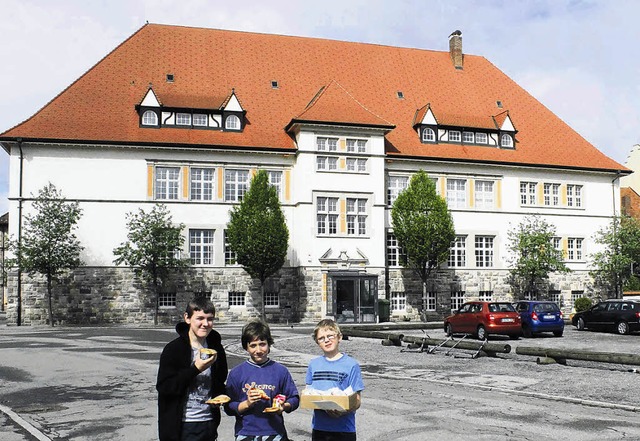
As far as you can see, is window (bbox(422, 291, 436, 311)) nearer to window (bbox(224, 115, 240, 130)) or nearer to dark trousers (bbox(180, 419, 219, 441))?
window (bbox(224, 115, 240, 130))

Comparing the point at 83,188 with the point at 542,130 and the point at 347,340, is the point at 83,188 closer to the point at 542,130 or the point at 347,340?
the point at 347,340

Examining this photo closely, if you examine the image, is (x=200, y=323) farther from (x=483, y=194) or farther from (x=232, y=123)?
(x=483, y=194)

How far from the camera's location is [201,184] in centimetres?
3866

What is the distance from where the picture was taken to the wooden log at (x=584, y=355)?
50.6 ft

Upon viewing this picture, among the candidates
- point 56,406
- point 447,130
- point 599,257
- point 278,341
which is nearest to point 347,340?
point 278,341

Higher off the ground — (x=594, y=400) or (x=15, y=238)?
(x=15, y=238)

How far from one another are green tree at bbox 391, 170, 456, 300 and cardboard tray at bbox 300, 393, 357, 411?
33852 mm

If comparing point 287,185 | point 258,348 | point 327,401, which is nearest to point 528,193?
point 287,185

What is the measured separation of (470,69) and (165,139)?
73.4ft

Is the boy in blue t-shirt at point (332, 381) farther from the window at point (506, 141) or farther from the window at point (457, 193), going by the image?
the window at point (506, 141)

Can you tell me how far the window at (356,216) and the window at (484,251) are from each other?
784 centimetres

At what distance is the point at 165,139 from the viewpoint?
124 ft

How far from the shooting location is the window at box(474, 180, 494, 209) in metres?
43.2

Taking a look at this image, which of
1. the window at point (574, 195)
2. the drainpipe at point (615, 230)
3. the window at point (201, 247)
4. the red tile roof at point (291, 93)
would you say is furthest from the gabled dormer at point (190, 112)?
the drainpipe at point (615, 230)
